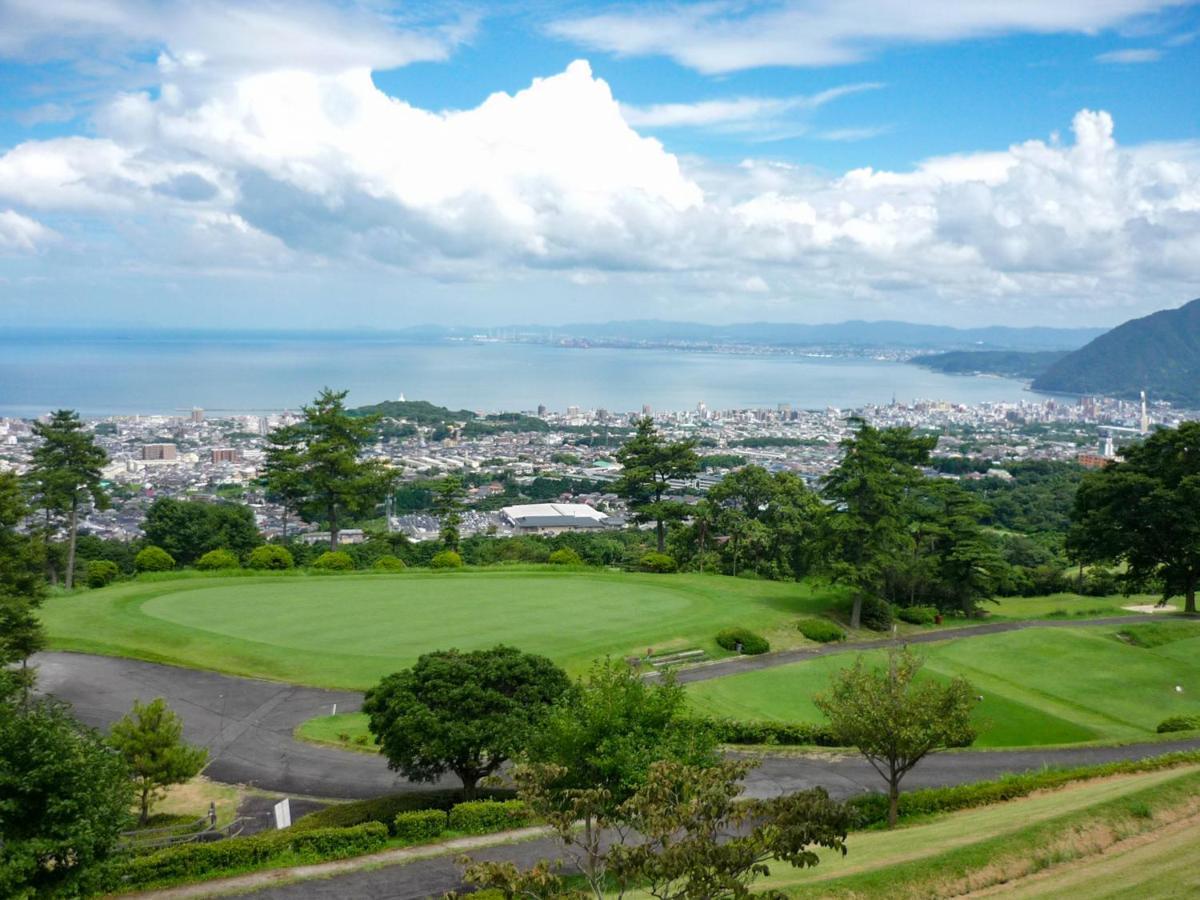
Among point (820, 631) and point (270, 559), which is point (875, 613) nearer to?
point (820, 631)

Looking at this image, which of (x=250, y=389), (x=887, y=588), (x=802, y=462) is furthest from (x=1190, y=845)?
(x=250, y=389)

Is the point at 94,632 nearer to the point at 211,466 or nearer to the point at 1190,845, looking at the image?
the point at 1190,845

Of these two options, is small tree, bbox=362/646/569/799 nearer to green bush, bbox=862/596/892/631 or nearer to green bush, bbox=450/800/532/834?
green bush, bbox=450/800/532/834

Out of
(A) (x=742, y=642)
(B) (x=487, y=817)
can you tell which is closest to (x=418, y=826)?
(B) (x=487, y=817)

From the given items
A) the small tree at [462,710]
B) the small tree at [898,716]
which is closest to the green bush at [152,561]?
the small tree at [462,710]

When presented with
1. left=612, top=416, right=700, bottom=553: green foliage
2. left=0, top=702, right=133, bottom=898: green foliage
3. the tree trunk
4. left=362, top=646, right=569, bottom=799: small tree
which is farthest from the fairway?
left=0, top=702, right=133, bottom=898: green foliage

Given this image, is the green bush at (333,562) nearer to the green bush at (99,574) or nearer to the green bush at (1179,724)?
the green bush at (99,574)
